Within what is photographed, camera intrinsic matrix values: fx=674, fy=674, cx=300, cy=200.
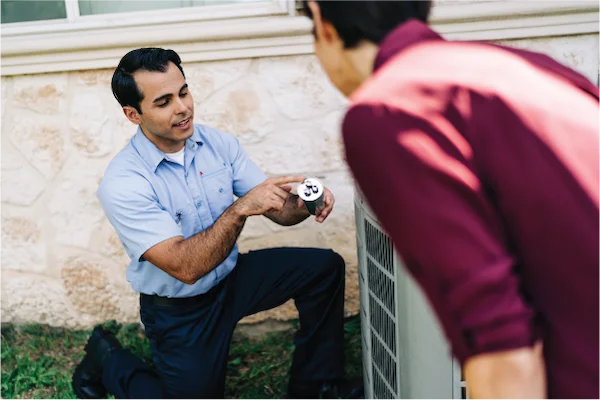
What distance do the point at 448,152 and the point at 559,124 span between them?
16 cm

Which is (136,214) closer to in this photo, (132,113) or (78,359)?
(132,113)

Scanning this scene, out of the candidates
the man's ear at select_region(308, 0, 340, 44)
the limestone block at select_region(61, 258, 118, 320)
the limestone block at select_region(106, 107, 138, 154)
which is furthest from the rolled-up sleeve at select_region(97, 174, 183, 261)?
the man's ear at select_region(308, 0, 340, 44)

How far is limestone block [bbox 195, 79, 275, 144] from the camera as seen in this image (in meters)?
3.20

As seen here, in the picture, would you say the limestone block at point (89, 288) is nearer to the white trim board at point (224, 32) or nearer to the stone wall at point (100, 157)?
the stone wall at point (100, 157)

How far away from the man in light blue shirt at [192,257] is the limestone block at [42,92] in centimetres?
78

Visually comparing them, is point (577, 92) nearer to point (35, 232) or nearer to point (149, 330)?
point (149, 330)

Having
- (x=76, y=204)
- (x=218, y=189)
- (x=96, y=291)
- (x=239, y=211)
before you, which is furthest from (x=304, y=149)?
(x=96, y=291)

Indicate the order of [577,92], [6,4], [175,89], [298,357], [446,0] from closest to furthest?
[577,92], [175,89], [298,357], [446,0], [6,4]

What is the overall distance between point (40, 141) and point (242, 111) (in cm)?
101

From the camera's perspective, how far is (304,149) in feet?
10.6

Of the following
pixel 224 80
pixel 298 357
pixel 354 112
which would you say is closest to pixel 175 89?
pixel 224 80

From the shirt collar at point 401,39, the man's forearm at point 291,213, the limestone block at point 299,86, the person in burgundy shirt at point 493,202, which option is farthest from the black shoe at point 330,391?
the shirt collar at point 401,39

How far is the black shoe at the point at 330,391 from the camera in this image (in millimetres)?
2797

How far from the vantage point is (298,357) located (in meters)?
2.82
